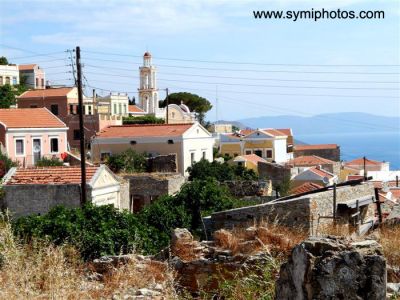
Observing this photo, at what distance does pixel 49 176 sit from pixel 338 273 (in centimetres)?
2111

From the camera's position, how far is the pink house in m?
40.5

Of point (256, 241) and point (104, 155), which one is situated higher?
point (256, 241)

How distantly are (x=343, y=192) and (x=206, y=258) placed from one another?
25.3 ft

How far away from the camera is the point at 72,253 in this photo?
12930 millimetres

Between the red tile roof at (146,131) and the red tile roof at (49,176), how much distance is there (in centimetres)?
1730

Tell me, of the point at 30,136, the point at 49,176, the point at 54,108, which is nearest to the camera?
the point at 49,176

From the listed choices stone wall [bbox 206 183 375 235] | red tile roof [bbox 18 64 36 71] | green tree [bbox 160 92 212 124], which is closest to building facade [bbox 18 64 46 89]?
red tile roof [bbox 18 64 36 71]

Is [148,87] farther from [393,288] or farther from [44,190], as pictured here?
[393,288]

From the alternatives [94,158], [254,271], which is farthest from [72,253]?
[94,158]

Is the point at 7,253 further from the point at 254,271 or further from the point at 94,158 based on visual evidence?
the point at 94,158

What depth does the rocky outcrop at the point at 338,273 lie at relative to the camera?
5.56 metres

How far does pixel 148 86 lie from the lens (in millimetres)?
80438

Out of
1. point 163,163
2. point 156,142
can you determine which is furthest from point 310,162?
point 163,163

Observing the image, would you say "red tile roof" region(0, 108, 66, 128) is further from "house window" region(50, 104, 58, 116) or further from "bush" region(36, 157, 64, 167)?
"house window" region(50, 104, 58, 116)
